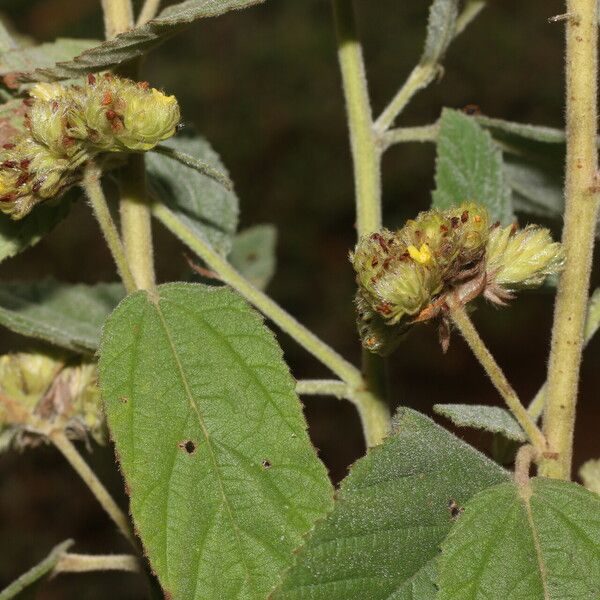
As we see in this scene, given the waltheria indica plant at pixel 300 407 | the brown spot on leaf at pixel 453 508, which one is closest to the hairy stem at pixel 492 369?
the waltheria indica plant at pixel 300 407

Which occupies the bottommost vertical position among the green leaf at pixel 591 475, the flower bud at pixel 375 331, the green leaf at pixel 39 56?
the green leaf at pixel 591 475

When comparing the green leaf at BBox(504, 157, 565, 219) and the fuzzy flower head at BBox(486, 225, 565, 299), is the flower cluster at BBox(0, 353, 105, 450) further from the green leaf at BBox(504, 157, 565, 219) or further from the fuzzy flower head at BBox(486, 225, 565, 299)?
the green leaf at BBox(504, 157, 565, 219)

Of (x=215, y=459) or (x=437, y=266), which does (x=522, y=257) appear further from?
(x=215, y=459)

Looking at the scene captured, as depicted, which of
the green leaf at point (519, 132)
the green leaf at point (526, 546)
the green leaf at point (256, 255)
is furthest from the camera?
the green leaf at point (256, 255)

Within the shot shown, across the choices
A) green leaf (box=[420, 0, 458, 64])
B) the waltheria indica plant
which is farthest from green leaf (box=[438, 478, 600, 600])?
green leaf (box=[420, 0, 458, 64])

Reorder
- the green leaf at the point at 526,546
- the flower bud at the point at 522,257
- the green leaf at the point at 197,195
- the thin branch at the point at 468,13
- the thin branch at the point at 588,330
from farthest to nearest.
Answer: the thin branch at the point at 468,13 < the green leaf at the point at 197,195 < the thin branch at the point at 588,330 < the flower bud at the point at 522,257 < the green leaf at the point at 526,546

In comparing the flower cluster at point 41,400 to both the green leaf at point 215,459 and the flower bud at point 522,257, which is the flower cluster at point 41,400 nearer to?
the green leaf at point 215,459

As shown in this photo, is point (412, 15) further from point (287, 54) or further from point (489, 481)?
point (489, 481)

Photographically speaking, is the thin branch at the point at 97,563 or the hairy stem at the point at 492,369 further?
the thin branch at the point at 97,563
